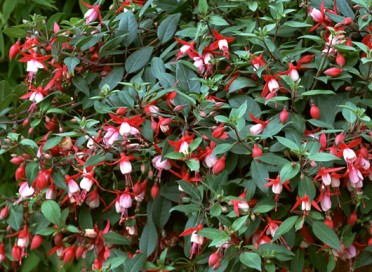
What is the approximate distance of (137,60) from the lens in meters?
1.63

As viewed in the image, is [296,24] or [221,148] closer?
[221,148]

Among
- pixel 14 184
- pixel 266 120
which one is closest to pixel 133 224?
pixel 266 120

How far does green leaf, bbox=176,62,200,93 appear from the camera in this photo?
1.51m

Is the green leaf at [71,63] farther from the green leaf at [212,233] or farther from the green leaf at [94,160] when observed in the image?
the green leaf at [212,233]

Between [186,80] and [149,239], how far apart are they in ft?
1.19

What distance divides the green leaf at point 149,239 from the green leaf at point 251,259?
0.25 m

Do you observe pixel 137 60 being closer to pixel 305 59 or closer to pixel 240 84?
pixel 240 84

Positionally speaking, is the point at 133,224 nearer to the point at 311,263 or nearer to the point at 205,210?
the point at 205,210

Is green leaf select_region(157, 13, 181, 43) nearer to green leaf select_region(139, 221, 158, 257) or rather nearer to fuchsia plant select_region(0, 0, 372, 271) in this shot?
fuchsia plant select_region(0, 0, 372, 271)

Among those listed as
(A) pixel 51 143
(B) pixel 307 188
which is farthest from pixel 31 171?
(B) pixel 307 188

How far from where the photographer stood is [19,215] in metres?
1.69

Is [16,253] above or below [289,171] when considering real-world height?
below

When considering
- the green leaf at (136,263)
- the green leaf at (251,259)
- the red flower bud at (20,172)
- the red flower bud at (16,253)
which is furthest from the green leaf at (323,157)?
the red flower bud at (16,253)

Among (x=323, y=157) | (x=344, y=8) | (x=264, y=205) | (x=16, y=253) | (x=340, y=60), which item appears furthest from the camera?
(x=16, y=253)
